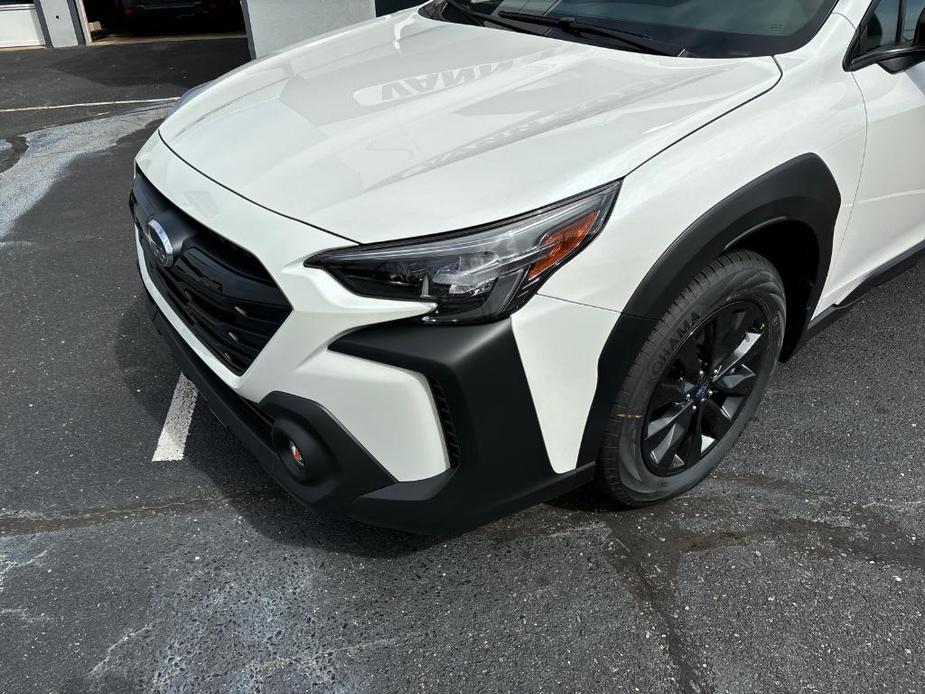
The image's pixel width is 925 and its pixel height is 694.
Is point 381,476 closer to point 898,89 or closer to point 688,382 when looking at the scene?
point 688,382

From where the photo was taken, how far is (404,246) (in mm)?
1627

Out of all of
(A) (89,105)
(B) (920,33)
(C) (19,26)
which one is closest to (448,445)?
(B) (920,33)

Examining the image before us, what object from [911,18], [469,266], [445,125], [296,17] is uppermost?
[911,18]

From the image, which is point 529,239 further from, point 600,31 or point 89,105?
point 89,105

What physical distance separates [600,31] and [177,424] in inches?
80.7

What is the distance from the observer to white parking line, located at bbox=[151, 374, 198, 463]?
266 centimetres

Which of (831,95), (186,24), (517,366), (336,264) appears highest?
(831,95)

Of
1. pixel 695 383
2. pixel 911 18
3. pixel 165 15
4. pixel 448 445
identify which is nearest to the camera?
pixel 448 445

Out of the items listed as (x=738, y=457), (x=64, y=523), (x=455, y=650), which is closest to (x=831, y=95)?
(x=738, y=457)

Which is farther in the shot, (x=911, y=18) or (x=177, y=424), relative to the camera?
(x=177, y=424)

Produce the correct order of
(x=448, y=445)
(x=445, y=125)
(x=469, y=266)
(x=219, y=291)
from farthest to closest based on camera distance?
(x=445, y=125), (x=219, y=291), (x=448, y=445), (x=469, y=266)

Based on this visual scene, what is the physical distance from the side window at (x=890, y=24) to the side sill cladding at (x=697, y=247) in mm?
503

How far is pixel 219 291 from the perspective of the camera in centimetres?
187

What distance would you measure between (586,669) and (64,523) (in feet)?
5.53
